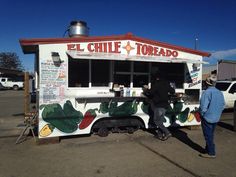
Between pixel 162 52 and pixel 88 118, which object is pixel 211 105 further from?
pixel 88 118

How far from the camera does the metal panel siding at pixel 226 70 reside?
25078 millimetres

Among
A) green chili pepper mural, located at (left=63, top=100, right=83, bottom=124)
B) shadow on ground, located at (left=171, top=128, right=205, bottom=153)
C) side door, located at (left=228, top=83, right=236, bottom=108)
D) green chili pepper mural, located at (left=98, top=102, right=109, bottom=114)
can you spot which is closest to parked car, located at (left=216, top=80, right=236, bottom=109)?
side door, located at (left=228, top=83, right=236, bottom=108)

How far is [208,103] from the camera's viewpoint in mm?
6730

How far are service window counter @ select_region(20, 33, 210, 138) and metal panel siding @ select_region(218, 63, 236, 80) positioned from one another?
1575 cm

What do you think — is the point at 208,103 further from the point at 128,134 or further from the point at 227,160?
the point at 128,134

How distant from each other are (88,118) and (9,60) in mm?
80378

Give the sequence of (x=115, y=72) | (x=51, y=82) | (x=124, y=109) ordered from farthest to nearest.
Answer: (x=115, y=72) < (x=124, y=109) < (x=51, y=82)

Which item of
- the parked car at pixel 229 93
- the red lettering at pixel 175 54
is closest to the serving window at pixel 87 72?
the red lettering at pixel 175 54

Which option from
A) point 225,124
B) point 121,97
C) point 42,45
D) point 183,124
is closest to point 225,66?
point 225,124

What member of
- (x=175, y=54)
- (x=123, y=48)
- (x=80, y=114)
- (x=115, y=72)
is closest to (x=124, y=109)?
(x=115, y=72)

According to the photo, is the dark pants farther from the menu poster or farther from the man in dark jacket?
the menu poster

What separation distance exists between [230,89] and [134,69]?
7.72m

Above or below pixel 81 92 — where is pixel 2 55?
above

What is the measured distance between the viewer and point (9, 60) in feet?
274
